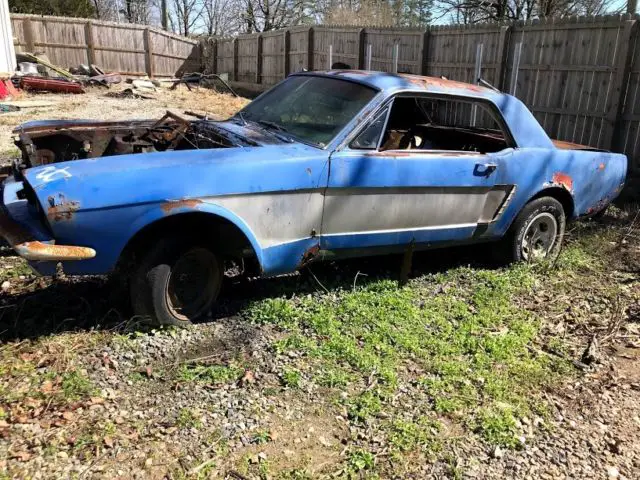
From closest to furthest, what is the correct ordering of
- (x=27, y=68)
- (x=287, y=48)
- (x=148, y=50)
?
(x=27, y=68) → (x=287, y=48) → (x=148, y=50)

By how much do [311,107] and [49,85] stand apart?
49.2ft

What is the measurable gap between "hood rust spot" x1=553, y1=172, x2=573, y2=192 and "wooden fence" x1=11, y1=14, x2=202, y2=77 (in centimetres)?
2211

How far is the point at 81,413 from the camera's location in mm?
2898

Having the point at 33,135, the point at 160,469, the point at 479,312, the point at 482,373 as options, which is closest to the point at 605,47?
the point at 479,312

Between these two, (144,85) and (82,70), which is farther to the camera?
(82,70)

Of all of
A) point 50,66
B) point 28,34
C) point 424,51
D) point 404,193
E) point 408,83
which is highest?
point 28,34

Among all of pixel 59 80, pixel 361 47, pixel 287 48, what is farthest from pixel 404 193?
pixel 287 48

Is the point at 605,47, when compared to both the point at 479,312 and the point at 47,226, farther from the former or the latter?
the point at 47,226

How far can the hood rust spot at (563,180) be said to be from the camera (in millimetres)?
5238

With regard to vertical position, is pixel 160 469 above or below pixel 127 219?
below

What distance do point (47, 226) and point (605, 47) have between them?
8.69 metres

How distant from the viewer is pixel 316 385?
3.33m

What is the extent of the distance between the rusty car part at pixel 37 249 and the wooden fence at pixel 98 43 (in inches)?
863

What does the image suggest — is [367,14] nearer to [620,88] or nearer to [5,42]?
[5,42]
